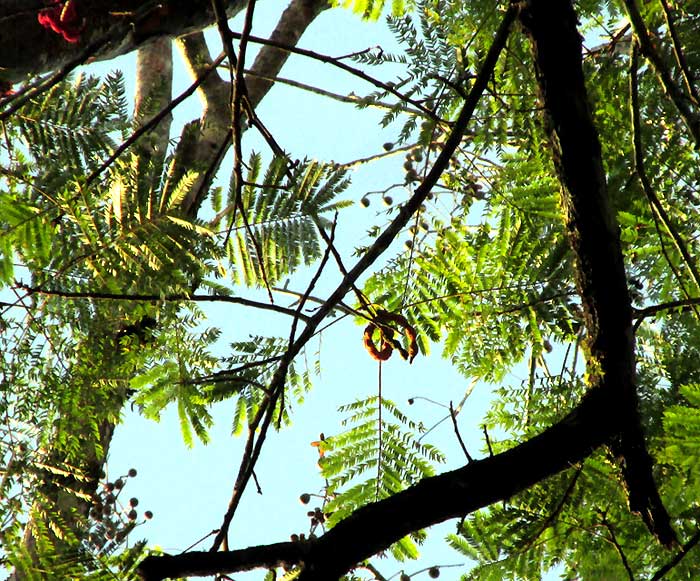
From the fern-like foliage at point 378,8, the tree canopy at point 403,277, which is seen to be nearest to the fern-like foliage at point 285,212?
the tree canopy at point 403,277

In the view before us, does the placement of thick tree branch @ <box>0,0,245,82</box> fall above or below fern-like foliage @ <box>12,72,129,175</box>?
above

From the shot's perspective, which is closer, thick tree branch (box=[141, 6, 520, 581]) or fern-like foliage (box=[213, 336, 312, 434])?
thick tree branch (box=[141, 6, 520, 581])

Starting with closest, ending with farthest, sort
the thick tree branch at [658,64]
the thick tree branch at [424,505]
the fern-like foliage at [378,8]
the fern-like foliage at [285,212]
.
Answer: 1. the thick tree branch at [424,505]
2. the thick tree branch at [658,64]
3. the fern-like foliage at [285,212]
4. the fern-like foliage at [378,8]

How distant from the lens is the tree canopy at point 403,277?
5.08ft

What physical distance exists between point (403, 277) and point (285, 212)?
0.89 meters

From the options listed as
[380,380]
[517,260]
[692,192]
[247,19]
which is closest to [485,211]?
[517,260]

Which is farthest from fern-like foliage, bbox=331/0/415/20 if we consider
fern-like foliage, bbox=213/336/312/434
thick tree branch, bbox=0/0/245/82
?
fern-like foliage, bbox=213/336/312/434

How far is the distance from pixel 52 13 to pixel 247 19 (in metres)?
0.92

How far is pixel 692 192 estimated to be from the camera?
2.63 meters

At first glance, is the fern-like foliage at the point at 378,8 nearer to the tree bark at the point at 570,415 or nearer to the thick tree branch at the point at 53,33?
the thick tree branch at the point at 53,33

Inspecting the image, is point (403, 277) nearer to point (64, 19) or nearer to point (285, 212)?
point (285, 212)

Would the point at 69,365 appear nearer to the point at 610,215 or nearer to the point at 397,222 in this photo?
the point at 397,222

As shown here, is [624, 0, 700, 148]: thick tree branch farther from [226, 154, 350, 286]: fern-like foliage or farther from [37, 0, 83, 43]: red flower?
[37, 0, 83, 43]: red flower

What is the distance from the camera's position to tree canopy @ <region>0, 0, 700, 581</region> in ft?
5.08
